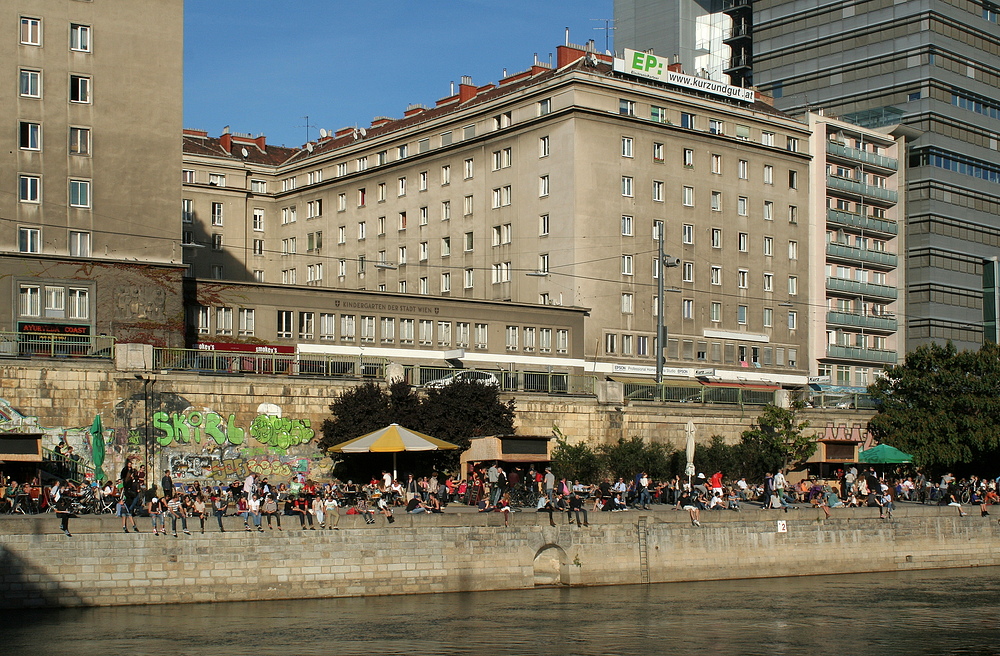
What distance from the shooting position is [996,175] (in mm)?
99500

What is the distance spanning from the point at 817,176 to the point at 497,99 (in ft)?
74.7

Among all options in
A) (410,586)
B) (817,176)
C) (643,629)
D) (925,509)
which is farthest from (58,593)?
(817,176)

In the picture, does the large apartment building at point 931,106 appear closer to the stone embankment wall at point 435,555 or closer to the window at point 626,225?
the window at point 626,225

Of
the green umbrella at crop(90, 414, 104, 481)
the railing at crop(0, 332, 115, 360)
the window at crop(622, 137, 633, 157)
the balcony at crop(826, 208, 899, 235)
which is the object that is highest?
the window at crop(622, 137, 633, 157)

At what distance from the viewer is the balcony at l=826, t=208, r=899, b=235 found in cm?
9000

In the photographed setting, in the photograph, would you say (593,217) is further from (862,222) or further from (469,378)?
(469,378)

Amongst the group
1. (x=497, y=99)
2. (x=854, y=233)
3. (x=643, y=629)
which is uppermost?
(x=497, y=99)

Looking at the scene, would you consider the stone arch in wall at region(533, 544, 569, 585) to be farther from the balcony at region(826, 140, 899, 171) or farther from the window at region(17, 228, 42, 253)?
the balcony at region(826, 140, 899, 171)

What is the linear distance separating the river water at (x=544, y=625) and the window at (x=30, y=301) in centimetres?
2322

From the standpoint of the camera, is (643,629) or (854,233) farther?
(854,233)

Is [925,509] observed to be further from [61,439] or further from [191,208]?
[191,208]

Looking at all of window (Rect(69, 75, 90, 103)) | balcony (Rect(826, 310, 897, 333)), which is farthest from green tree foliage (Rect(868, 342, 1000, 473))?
window (Rect(69, 75, 90, 103))

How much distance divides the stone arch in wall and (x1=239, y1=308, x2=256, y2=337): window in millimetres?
28902

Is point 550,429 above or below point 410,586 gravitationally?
above
